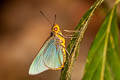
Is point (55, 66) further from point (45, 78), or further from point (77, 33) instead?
point (45, 78)

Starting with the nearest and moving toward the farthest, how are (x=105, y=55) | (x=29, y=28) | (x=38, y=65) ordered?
1. (x=105, y=55)
2. (x=38, y=65)
3. (x=29, y=28)

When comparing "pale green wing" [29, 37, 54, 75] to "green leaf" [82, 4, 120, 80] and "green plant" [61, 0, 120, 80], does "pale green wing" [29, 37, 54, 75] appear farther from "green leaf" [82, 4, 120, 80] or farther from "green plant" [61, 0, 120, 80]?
"green leaf" [82, 4, 120, 80]

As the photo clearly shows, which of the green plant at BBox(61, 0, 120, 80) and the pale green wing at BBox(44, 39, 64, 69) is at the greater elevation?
the pale green wing at BBox(44, 39, 64, 69)

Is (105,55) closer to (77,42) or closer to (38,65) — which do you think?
(77,42)

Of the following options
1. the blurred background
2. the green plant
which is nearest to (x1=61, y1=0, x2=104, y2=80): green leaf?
the green plant

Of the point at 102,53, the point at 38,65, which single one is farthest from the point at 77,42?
the point at 38,65

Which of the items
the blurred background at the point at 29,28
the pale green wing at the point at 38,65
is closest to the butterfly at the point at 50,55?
the pale green wing at the point at 38,65
